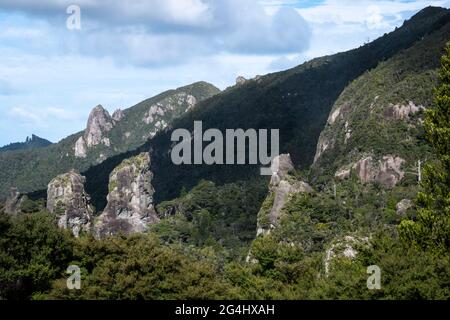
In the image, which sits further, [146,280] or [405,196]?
[405,196]

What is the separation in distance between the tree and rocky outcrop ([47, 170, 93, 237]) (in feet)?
213

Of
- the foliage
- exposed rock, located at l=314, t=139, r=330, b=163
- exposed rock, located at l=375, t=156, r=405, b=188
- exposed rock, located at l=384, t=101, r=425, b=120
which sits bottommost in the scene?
the foliage

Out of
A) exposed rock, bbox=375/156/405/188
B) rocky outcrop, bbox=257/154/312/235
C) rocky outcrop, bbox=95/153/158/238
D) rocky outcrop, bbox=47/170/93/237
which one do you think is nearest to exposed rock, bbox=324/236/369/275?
rocky outcrop, bbox=257/154/312/235

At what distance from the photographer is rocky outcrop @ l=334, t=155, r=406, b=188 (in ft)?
331

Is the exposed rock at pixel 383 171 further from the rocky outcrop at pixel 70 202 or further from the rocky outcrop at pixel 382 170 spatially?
the rocky outcrop at pixel 70 202

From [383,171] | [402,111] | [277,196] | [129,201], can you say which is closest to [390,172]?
[383,171]

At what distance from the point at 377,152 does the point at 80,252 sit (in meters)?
78.0

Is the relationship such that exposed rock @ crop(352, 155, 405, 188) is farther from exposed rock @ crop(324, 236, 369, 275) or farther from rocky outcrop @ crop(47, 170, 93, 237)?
exposed rock @ crop(324, 236, 369, 275)

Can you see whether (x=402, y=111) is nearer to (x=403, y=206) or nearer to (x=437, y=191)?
(x=403, y=206)

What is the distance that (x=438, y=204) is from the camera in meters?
30.1

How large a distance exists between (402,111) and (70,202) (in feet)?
200
